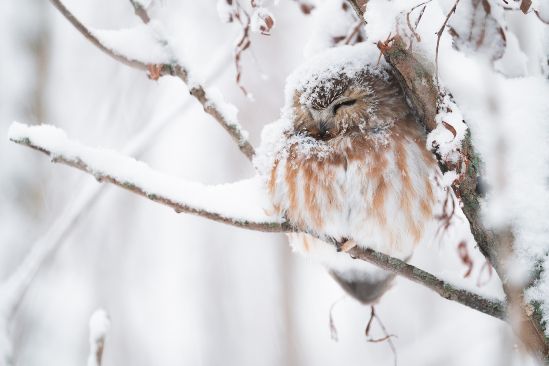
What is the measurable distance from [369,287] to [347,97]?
0.82m

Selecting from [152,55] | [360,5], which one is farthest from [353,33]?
[152,55]

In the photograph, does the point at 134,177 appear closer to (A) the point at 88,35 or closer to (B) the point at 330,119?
(A) the point at 88,35

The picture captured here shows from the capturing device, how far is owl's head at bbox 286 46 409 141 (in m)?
2.16

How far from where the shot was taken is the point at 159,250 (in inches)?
303

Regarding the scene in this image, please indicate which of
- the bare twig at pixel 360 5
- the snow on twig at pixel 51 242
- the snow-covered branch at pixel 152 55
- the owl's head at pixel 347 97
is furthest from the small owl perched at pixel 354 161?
the snow on twig at pixel 51 242

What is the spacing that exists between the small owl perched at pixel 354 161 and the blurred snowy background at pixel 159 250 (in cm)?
23

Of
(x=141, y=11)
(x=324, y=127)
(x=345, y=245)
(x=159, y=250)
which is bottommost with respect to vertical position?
(x=345, y=245)

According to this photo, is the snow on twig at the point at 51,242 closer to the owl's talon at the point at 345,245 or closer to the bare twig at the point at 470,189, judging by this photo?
the owl's talon at the point at 345,245

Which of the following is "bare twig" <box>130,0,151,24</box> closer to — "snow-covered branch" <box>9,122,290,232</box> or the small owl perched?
"snow-covered branch" <box>9,122,290,232</box>

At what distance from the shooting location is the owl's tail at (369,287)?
8.43ft

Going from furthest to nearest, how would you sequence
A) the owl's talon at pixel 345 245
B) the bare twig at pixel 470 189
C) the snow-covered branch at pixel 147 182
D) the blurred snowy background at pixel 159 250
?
1. the blurred snowy background at pixel 159 250
2. the owl's talon at pixel 345 245
3. the snow-covered branch at pixel 147 182
4. the bare twig at pixel 470 189

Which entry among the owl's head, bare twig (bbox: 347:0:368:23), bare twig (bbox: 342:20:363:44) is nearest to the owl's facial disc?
the owl's head

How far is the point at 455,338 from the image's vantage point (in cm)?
530

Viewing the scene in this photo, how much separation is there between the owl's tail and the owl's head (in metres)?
0.69
